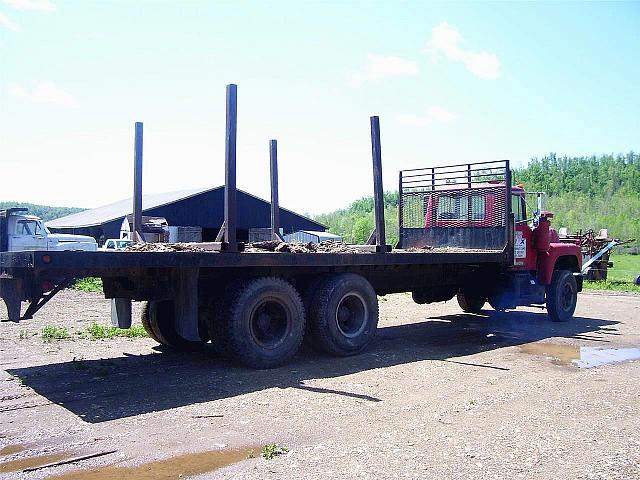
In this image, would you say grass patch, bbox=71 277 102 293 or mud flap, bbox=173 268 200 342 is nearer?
mud flap, bbox=173 268 200 342

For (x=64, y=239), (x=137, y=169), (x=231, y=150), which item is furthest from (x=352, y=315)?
(x=64, y=239)

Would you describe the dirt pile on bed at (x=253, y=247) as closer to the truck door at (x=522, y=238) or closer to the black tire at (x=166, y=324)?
the black tire at (x=166, y=324)

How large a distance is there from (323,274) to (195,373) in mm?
2287

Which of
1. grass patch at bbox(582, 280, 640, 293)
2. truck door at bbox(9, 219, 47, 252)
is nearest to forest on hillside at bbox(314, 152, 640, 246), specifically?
grass patch at bbox(582, 280, 640, 293)

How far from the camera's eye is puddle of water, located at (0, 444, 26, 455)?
504cm

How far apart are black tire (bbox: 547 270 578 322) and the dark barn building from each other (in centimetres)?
2042

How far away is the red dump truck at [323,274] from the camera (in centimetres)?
711

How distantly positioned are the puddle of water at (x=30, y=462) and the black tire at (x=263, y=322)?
3.04 meters

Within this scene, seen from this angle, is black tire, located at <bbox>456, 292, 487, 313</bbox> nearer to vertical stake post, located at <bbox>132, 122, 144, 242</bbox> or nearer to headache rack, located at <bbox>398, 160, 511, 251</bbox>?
headache rack, located at <bbox>398, 160, 511, 251</bbox>

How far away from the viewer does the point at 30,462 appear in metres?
4.83

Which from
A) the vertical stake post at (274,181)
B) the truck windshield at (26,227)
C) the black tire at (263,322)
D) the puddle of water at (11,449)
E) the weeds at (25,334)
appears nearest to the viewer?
the puddle of water at (11,449)

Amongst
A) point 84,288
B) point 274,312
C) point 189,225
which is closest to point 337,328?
point 274,312

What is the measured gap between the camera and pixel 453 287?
12.8 metres

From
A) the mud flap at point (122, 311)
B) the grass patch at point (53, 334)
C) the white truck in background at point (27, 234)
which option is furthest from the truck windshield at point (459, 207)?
the white truck in background at point (27, 234)
